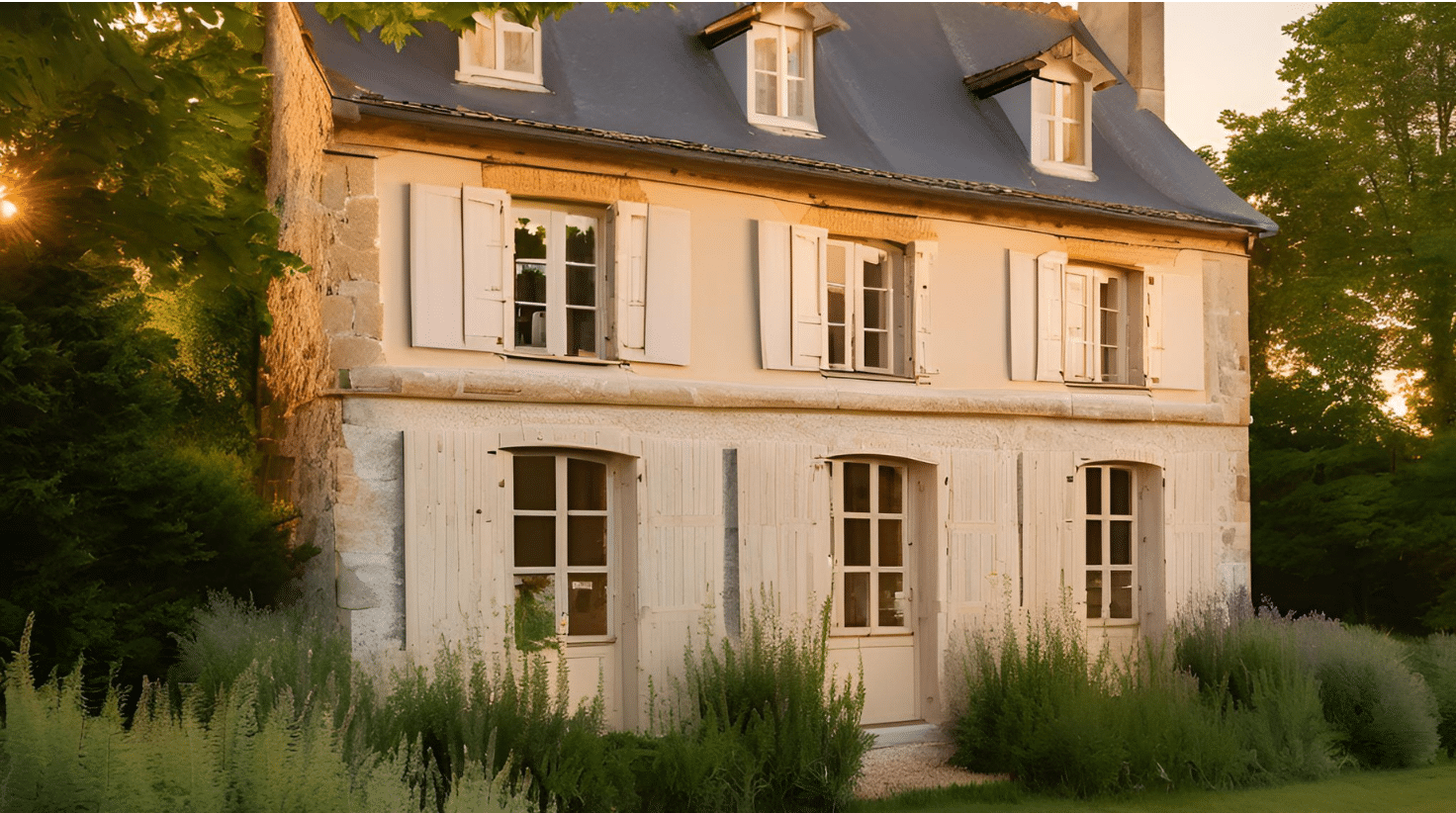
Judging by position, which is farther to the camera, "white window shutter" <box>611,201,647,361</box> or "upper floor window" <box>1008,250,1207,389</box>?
"upper floor window" <box>1008,250,1207,389</box>

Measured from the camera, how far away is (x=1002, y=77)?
12211mm

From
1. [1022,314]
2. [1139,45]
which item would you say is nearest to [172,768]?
[1022,314]

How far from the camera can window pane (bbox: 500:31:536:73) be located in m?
9.79

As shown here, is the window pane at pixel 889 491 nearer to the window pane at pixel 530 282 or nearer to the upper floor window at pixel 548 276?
the upper floor window at pixel 548 276

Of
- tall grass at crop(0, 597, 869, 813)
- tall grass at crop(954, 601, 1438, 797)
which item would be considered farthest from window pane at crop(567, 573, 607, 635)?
tall grass at crop(954, 601, 1438, 797)

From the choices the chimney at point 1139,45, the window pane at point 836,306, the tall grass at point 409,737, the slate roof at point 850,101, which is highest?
the chimney at point 1139,45

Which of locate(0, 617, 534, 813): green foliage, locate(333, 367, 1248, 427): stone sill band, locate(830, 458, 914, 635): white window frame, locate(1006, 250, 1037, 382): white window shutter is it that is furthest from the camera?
locate(1006, 250, 1037, 382): white window shutter

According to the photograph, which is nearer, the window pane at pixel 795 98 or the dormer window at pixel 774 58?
the dormer window at pixel 774 58

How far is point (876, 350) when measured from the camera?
1105 cm

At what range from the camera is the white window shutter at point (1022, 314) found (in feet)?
37.1

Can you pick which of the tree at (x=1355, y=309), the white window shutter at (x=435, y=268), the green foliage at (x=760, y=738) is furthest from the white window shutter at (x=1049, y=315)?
the tree at (x=1355, y=309)

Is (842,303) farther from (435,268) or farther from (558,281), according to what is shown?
(435,268)

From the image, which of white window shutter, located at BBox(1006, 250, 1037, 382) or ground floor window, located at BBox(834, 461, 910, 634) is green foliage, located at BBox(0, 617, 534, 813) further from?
white window shutter, located at BBox(1006, 250, 1037, 382)

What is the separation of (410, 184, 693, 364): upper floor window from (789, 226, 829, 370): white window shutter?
907mm
